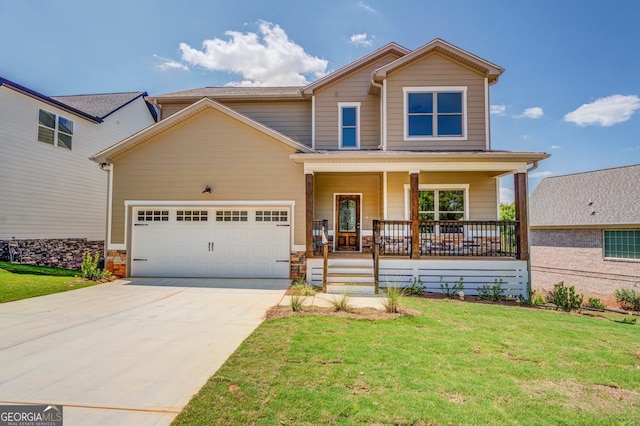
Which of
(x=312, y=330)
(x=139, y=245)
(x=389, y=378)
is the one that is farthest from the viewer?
(x=139, y=245)

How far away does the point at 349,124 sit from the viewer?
1286 centimetres

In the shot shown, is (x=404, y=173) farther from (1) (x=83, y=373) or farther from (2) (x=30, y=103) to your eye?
(2) (x=30, y=103)

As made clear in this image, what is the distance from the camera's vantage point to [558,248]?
18.7 meters

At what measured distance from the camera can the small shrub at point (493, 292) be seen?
9.25 metres

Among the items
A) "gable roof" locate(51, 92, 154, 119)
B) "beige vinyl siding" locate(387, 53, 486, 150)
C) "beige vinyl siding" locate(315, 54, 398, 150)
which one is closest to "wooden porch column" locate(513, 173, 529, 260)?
Result: "beige vinyl siding" locate(387, 53, 486, 150)

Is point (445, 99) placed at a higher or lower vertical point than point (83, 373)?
higher

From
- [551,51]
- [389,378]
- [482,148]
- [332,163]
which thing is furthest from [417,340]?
[551,51]

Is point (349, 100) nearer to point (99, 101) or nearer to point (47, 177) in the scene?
point (47, 177)

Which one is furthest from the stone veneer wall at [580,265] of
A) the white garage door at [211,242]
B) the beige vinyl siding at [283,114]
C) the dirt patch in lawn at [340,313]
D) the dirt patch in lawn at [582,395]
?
the beige vinyl siding at [283,114]

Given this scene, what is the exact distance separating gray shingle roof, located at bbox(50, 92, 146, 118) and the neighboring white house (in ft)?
0.14

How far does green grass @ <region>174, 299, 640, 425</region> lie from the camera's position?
9.89 feet

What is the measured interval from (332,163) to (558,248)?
16.0 meters

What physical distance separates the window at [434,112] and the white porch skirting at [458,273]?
4.43 m

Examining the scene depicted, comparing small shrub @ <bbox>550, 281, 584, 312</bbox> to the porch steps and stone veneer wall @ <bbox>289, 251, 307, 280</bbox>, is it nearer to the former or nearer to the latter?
the porch steps
